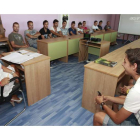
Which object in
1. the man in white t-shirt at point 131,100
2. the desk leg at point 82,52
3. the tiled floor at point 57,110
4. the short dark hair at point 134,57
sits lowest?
the tiled floor at point 57,110

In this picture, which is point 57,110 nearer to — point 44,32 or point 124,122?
point 124,122

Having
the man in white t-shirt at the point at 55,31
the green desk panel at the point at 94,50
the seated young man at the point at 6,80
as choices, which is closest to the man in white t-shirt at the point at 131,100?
the seated young man at the point at 6,80

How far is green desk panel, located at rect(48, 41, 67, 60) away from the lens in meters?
3.56

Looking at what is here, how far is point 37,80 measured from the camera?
6.86ft

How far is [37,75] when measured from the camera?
2.07 m

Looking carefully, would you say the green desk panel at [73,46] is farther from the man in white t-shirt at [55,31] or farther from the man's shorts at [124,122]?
the man's shorts at [124,122]

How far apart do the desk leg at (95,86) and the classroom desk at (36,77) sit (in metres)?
0.69

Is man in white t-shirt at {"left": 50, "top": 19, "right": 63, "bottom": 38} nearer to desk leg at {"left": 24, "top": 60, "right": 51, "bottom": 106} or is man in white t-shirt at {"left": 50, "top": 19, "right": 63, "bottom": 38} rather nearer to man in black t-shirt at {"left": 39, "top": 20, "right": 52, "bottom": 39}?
man in black t-shirt at {"left": 39, "top": 20, "right": 52, "bottom": 39}

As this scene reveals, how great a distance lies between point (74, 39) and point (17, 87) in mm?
2788

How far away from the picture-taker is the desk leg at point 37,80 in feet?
6.43

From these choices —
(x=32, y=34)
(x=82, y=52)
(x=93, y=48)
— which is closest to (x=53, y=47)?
(x=32, y=34)

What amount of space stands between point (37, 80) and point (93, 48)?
8.16 feet
